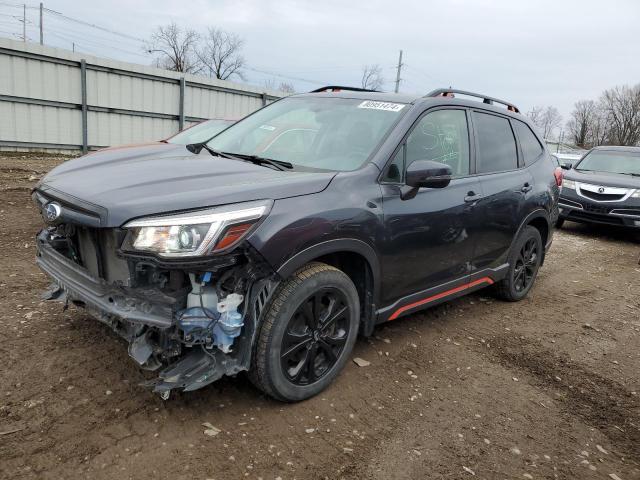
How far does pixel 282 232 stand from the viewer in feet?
8.18

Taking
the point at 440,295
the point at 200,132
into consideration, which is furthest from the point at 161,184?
the point at 200,132

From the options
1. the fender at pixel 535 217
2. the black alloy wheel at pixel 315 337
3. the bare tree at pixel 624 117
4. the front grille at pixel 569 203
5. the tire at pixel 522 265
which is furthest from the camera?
the bare tree at pixel 624 117

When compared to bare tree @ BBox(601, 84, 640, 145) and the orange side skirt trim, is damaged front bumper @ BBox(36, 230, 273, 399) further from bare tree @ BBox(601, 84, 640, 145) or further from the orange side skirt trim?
bare tree @ BBox(601, 84, 640, 145)

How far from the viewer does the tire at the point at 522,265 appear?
15.4 ft

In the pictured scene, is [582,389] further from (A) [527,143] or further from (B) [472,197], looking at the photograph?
(A) [527,143]

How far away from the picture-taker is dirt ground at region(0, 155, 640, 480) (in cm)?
236

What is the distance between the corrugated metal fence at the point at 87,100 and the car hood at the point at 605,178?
27.3 ft

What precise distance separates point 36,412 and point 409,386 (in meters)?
2.19

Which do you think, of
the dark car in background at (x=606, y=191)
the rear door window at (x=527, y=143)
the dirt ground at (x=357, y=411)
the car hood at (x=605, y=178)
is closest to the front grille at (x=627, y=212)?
the dark car in background at (x=606, y=191)

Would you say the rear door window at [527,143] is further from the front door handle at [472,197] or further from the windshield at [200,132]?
the windshield at [200,132]

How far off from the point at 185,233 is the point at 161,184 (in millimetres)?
430

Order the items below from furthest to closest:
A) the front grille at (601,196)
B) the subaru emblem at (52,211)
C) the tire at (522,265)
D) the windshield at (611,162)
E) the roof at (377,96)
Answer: the windshield at (611,162) → the front grille at (601,196) → the tire at (522,265) → the roof at (377,96) → the subaru emblem at (52,211)

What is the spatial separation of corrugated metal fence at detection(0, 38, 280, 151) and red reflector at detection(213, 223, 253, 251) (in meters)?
11.1

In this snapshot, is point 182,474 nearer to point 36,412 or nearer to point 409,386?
point 36,412
